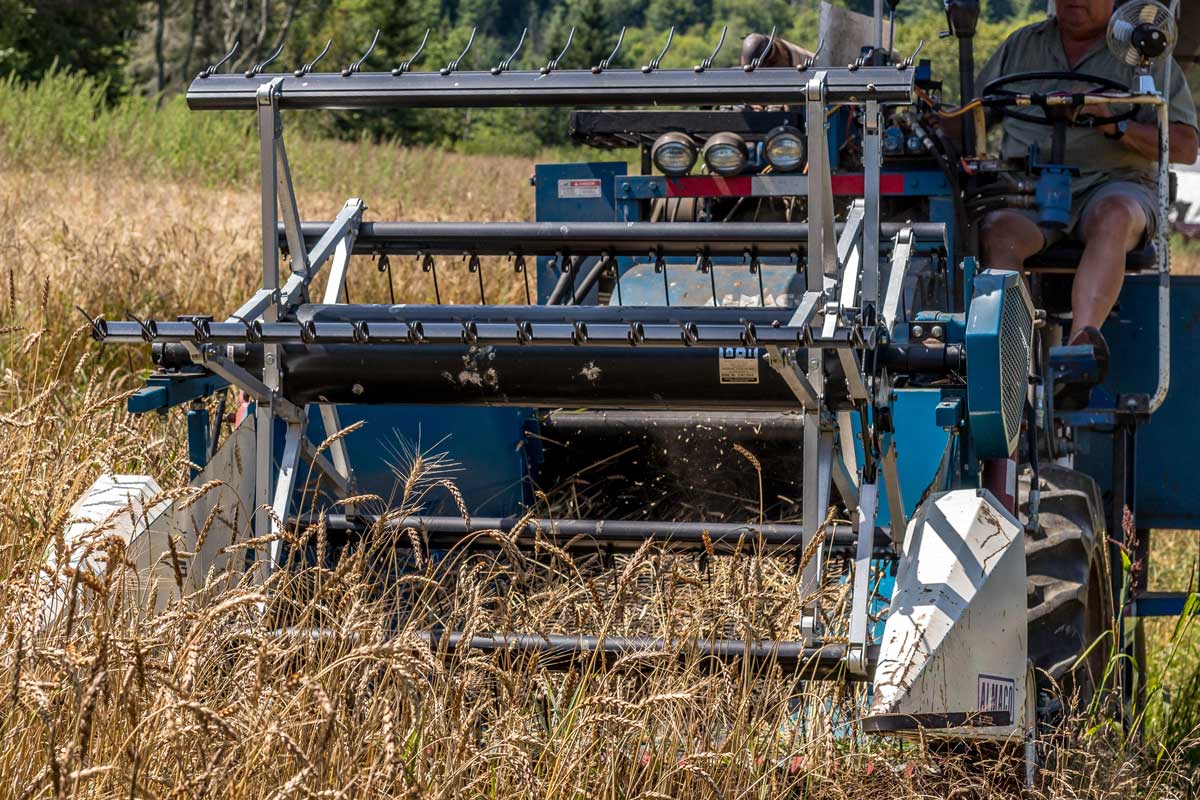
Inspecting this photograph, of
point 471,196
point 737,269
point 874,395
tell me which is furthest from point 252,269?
point 471,196

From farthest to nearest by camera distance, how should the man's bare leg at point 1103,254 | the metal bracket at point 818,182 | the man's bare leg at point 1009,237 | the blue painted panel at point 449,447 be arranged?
the man's bare leg at point 1009,237 → the man's bare leg at point 1103,254 → the blue painted panel at point 449,447 → the metal bracket at point 818,182

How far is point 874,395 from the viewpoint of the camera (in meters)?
3.03

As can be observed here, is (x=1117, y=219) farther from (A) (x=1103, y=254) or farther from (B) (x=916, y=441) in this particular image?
(B) (x=916, y=441)

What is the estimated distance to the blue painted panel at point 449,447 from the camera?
4184 millimetres

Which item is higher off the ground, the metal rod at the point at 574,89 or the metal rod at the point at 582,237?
the metal rod at the point at 574,89

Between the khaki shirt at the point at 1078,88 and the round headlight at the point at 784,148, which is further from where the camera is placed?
the khaki shirt at the point at 1078,88

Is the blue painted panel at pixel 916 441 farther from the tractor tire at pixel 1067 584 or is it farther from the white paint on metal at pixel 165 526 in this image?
the white paint on metal at pixel 165 526

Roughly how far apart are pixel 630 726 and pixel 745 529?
113 cm

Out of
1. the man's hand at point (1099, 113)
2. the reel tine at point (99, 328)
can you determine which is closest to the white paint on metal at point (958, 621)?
the reel tine at point (99, 328)

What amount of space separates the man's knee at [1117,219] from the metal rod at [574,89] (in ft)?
7.31

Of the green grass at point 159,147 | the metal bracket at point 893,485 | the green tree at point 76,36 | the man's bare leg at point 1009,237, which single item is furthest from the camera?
the green tree at point 76,36

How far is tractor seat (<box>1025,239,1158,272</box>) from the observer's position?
512 cm

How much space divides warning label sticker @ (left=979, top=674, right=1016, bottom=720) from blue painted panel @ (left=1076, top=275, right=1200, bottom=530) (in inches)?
105

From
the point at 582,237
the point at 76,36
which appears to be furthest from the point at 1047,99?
the point at 76,36
